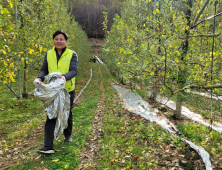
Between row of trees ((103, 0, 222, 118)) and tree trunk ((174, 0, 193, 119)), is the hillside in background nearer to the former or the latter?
tree trunk ((174, 0, 193, 119))

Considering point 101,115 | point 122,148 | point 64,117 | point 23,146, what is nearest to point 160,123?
point 122,148

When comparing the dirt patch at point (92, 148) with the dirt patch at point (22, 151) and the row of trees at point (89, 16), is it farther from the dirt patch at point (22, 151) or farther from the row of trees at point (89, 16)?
the row of trees at point (89, 16)

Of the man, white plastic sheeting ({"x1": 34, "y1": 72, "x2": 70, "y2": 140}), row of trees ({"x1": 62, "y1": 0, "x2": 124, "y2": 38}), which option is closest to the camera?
white plastic sheeting ({"x1": 34, "y1": 72, "x2": 70, "y2": 140})

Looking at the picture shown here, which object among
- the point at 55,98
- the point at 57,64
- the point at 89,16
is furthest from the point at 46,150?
the point at 89,16

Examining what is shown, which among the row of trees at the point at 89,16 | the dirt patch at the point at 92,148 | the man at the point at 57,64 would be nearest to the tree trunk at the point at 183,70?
the man at the point at 57,64

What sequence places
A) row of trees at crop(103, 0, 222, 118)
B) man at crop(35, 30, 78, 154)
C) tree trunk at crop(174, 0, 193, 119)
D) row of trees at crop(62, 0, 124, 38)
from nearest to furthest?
row of trees at crop(103, 0, 222, 118) → man at crop(35, 30, 78, 154) → tree trunk at crop(174, 0, 193, 119) → row of trees at crop(62, 0, 124, 38)

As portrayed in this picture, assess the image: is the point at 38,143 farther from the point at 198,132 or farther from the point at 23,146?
the point at 198,132

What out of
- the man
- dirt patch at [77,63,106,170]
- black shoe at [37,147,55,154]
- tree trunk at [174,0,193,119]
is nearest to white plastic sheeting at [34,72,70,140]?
the man

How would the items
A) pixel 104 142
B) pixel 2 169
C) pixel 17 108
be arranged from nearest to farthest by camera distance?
pixel 2 169, pixel 104 142, pixel 17 108

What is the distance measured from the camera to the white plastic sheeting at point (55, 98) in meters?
3.21

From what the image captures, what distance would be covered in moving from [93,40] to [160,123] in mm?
61200

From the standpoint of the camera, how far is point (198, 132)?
4.99m

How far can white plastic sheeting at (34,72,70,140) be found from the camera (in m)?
3.21

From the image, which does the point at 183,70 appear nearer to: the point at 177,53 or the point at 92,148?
the point at 177,53
